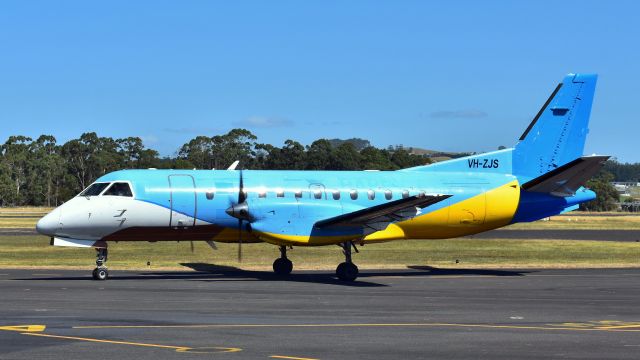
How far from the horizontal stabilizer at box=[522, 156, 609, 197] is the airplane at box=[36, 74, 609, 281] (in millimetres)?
43

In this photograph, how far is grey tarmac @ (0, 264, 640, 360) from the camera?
15094mm

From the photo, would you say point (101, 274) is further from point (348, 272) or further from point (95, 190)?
point (348, 272)

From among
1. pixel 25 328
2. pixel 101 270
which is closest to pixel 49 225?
pixel 101 270

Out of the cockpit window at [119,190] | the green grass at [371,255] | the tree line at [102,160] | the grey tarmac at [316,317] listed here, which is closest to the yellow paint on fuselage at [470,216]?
the grey tarmac at [316,317]

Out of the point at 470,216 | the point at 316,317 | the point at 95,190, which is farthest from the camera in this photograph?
the point at 470,216

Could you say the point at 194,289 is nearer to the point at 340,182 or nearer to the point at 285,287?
the point at 285,287

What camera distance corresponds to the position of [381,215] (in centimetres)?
2975

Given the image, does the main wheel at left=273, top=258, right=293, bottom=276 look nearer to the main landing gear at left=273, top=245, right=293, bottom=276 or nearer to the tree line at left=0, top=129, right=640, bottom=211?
the main landing gear at left=273, top=245, right=293, bottom=276

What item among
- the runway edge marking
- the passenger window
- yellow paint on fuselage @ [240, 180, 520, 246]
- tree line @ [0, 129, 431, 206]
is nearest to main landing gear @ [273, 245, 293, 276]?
the passenger window

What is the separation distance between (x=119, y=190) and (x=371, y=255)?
53.3 ft

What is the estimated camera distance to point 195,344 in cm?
1562

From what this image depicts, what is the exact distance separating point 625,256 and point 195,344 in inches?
1279

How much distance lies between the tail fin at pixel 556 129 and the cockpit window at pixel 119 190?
595 inches

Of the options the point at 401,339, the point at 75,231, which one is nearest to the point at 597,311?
the point at 401,339
